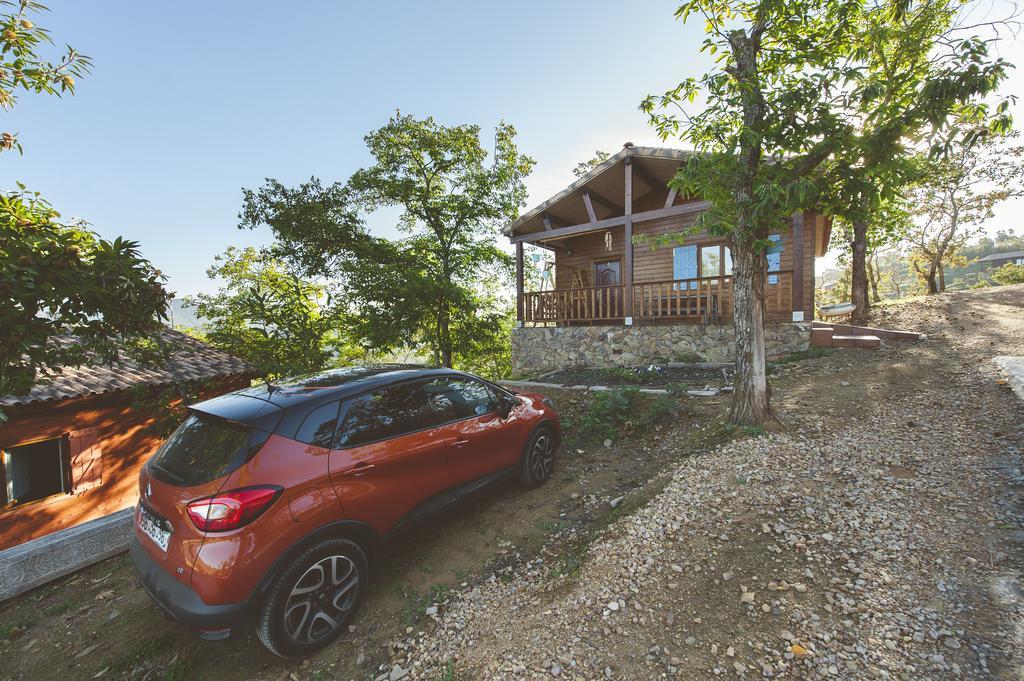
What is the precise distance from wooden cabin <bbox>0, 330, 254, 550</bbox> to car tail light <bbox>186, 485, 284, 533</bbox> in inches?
153

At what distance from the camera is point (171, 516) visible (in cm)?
Result: 226

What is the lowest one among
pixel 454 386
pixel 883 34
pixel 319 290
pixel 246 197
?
pixel 454 386

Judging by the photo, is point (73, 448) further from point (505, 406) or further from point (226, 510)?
point (505, 406)

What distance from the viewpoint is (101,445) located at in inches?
265

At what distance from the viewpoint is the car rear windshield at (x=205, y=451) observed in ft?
7.50

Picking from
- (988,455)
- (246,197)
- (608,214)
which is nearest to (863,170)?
(988,455)

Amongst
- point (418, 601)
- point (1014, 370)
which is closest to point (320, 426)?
point (418, 601)

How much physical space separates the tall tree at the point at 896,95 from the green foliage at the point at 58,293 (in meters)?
6.48

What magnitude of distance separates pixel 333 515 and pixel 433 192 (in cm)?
1299

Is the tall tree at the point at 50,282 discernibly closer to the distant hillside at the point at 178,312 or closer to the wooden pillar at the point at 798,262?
the distant hillside at the point at 178,312

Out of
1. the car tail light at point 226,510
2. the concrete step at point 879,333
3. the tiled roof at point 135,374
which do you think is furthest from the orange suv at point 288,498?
the concrete step at point 879,333

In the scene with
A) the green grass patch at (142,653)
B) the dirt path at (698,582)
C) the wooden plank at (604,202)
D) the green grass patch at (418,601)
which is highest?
the wooden plank at (604,202)

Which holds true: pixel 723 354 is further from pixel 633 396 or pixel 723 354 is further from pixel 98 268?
pixel 98 268

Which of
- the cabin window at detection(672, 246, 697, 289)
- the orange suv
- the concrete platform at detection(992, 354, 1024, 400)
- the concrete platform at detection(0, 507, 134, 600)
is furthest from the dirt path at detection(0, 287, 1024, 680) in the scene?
the cabin window at detection(672, 246, 697, 289)
